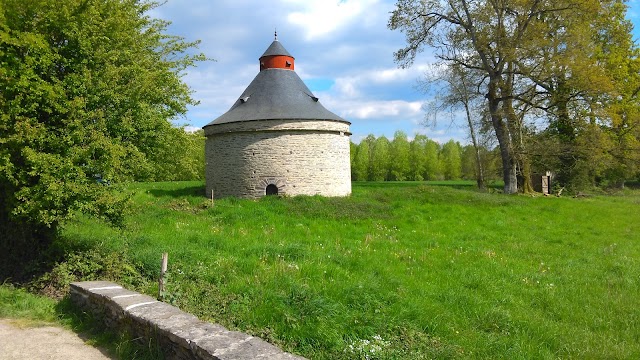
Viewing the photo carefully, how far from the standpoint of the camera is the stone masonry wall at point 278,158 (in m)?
20.0

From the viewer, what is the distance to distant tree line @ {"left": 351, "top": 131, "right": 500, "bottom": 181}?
216 feet

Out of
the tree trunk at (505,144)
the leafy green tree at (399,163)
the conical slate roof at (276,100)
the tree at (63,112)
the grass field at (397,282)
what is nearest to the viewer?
the grass field at (397,282)

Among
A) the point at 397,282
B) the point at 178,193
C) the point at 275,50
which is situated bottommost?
the point at 397,282

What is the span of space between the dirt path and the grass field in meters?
1.19

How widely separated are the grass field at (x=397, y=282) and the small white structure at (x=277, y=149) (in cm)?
506

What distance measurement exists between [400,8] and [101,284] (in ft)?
80.4

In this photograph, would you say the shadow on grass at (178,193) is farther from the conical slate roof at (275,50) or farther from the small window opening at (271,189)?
the conical slate roof at (275,50)

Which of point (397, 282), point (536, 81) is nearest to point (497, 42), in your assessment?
point (536, 81)

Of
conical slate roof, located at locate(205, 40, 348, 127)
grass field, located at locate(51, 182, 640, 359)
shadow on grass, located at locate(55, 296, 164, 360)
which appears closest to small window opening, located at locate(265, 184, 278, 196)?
conical slate roof, located at locate(205, 40, 348, 127)

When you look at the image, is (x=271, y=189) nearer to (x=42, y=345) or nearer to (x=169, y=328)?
(x=42, y=345)

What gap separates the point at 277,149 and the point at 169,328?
15450 millimetres

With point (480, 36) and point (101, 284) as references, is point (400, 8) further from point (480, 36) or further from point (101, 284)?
point (101, 284)

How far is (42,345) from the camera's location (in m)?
5.45

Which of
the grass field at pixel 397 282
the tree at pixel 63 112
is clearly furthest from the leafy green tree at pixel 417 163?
the tree at pixel 63 112
